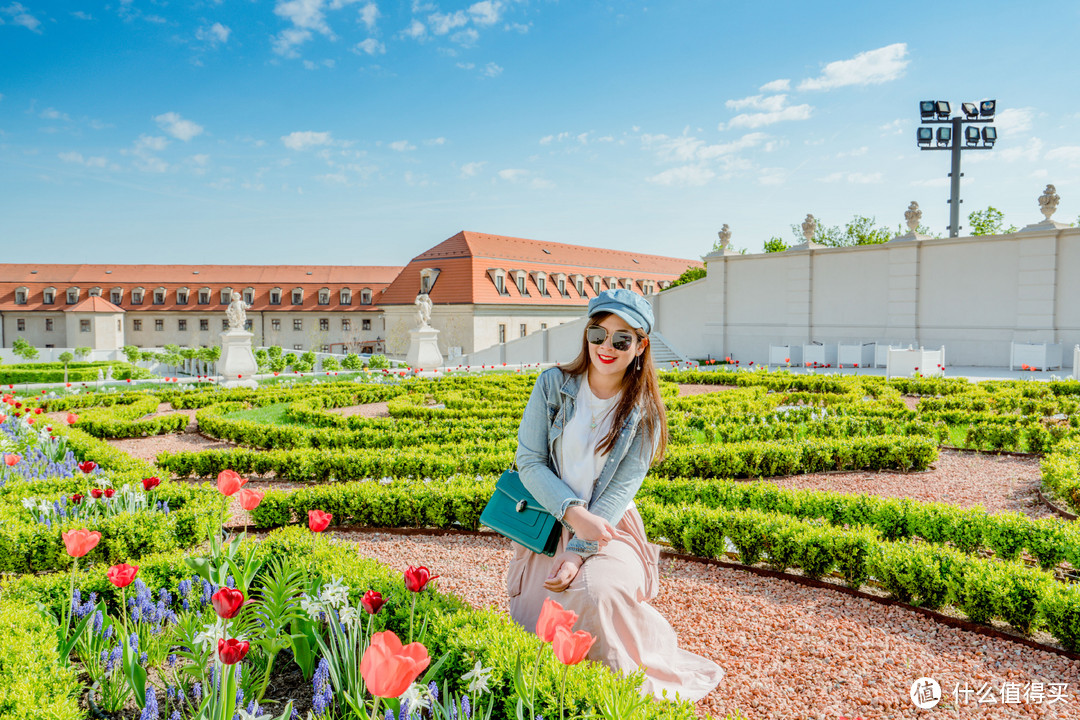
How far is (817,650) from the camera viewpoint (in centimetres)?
367

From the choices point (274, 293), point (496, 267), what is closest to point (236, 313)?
point (496, 267)

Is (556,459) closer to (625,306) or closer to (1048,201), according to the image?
(625,306)

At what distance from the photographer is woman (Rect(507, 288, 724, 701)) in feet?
9.77

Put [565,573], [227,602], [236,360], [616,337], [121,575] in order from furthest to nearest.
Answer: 1. [236,360]
2. [616,337]
3. [565,573]
4. [121,575]
5. [227,602]

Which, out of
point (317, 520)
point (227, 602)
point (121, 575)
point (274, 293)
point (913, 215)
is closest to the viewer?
point (227, 602)

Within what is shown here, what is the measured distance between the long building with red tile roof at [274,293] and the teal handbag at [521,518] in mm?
35877

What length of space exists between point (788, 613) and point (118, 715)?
137 inches

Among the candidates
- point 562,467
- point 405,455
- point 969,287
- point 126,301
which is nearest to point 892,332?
point 969,287

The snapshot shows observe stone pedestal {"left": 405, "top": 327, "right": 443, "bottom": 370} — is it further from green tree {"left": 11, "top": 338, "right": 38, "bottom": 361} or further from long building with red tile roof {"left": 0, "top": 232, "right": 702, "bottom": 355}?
green tree {"left": 11, "top": 338, "right": 38, "bottom": 361}

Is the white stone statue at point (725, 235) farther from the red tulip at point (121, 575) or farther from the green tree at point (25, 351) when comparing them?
the green tree at point (25, 351)

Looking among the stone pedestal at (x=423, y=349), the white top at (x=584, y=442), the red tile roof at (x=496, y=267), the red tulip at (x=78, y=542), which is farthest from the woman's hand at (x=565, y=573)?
the red tile roof at (x=496, y=267)

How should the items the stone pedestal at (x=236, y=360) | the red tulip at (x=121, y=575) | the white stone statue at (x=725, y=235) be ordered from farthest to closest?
the white stone statue at (x=725, y=235) → the stone pedestal at (x=236, y=360) → the red tulip at (x=121, y=575)

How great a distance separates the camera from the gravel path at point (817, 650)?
3.14 metres

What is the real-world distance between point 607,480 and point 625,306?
31.6 inches
